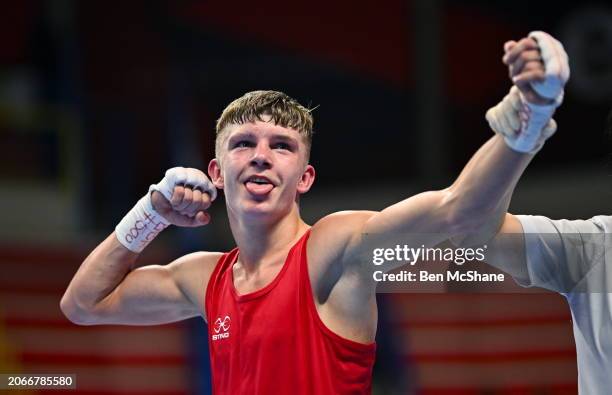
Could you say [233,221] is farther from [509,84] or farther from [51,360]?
[509,84]

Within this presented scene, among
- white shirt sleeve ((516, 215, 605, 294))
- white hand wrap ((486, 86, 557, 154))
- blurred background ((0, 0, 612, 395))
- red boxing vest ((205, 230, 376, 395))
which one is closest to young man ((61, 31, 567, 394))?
red boxing vest ((205, 230, 376, 395))

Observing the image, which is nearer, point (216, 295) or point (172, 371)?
point (216, 295)

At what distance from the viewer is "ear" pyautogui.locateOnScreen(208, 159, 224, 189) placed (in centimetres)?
305

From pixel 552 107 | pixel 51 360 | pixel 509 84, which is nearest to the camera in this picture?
pixel 552 107

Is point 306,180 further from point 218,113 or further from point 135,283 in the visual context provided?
point 218,113

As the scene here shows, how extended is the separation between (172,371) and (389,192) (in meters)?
3.63

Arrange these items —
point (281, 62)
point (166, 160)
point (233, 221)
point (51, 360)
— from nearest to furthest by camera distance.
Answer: point (233, 221), point (51, 360), point (166, 160), point (281, 62)

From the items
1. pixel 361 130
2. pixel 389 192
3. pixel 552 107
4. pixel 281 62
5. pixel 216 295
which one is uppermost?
pixel 281 62

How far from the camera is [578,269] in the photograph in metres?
2.69

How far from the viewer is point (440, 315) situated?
6340mm

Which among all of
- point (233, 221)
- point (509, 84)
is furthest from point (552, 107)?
point (509, 84)

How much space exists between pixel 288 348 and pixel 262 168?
1.80 feet

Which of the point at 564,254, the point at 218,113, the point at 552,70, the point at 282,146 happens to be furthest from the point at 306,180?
the point at 218,113

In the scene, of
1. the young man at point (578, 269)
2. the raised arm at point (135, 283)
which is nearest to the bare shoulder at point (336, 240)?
the young man at point (578, 269)
